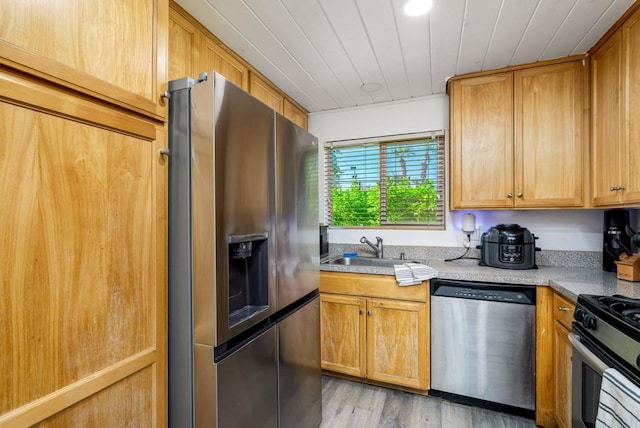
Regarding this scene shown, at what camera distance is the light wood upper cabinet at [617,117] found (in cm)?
154

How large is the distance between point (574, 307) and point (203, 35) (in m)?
2.42

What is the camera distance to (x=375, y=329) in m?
2.20

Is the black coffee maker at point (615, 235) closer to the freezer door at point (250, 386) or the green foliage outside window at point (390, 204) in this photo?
the green foliage outside window at point (390, 204)

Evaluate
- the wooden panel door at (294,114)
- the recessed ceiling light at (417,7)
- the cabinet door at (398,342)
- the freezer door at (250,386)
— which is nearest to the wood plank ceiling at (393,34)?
the recessed ceiling light at (417,7)

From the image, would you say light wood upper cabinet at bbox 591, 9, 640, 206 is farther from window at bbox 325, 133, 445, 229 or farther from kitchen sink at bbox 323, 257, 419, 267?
kitchen sink at bbox 323, 257, 419, 267

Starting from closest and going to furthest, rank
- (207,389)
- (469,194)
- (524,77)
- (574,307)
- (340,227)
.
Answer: (207,389) < (574,307) < (524,77) < (469,194) < (340,227)

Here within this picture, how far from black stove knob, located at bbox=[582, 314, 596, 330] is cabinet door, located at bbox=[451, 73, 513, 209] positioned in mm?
1026

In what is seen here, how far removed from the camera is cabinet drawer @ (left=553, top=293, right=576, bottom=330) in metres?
1.56

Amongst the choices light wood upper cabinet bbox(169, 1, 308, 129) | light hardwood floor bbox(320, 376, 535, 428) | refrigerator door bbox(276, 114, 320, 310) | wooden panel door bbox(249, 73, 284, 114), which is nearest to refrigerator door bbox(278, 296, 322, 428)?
refrigerator door bbox(276, 114, 320, 310)

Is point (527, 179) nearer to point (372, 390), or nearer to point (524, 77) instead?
point (524, 77)

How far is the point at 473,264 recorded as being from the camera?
233cm

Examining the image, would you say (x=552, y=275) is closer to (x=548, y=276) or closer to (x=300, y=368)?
(x=548, y=276)

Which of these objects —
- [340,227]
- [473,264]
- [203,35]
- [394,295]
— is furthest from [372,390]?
[203,35]

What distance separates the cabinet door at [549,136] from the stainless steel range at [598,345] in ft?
2.98
